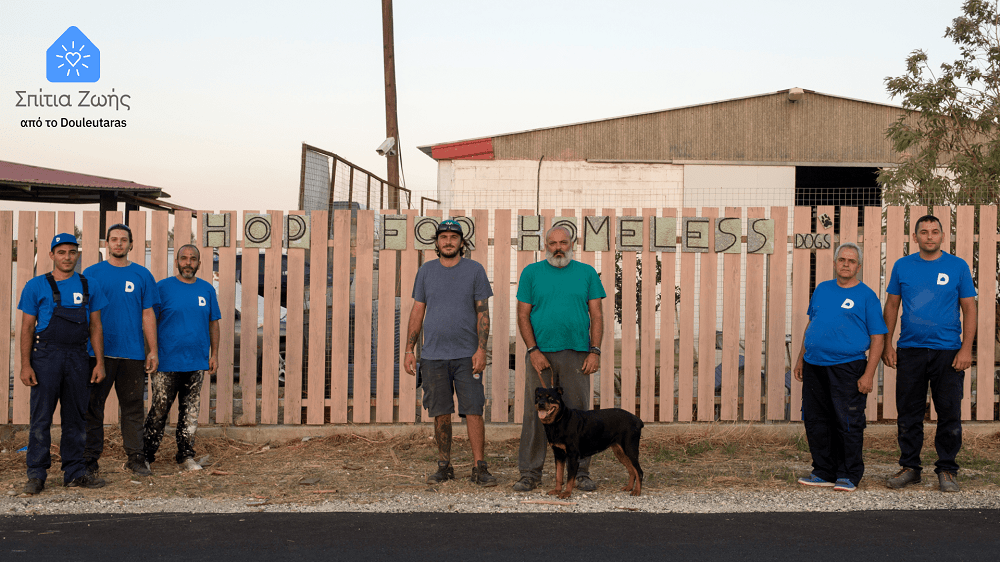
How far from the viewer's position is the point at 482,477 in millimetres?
5305

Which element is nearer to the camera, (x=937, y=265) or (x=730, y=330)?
(x=937, y=265)

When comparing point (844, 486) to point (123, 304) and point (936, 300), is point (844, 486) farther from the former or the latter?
point (123, 304)

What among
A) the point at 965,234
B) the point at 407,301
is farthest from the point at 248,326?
the point at 965,234

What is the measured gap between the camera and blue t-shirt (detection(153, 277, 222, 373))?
18.7ft

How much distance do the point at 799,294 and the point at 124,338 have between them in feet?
17.6

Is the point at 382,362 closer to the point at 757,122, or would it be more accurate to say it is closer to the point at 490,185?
Result: the point at 490,185

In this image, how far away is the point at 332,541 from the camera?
157 inches

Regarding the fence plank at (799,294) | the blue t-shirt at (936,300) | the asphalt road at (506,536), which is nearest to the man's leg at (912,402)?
the blue t-shirt at (936,300)

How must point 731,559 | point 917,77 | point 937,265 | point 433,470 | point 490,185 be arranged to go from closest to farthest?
point 731,559 → point 937,265 → point 433,470 → point 917,77 → point 490,185

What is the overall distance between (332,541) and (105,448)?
3350 mm

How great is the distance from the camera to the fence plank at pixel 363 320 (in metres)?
6.70

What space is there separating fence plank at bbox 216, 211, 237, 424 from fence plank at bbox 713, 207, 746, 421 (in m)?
4.28

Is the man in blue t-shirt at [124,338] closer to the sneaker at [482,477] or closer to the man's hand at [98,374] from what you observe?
the man's hand at [98,374]

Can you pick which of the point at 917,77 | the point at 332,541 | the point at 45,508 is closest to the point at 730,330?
the point at 332,541
